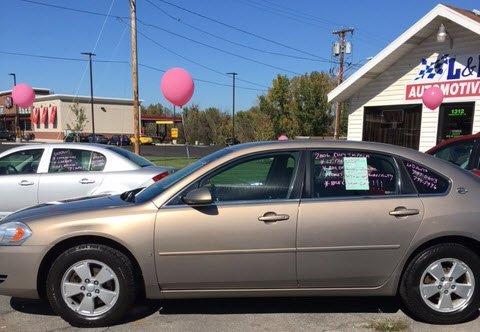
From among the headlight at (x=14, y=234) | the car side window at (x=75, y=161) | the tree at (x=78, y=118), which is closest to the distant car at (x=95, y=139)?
the tree at (x=78, y=118)

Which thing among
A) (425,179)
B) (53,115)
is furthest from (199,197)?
(53,115)

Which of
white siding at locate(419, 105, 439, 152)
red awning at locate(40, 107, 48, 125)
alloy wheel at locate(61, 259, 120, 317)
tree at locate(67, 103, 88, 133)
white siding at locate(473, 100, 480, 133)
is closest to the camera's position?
alloy wheel at locate(61, 259, 120, 317)

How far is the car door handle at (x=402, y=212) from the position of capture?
3.97 m

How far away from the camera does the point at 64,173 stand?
7285 mm

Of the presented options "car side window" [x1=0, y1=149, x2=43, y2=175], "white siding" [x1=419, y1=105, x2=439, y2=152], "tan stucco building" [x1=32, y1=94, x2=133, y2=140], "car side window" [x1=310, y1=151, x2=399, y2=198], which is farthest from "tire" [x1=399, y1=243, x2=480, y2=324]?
"tan stucco building" [x1=32, y1=94, x2=133, y2=140]

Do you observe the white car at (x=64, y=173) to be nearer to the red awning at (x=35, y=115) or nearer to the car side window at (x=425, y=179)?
the car side window at (x=425, y=179)

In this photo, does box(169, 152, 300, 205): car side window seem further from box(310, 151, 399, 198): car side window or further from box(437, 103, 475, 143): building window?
box(437, 103, 475, 143): building window

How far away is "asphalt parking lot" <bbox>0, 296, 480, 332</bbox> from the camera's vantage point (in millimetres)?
3996

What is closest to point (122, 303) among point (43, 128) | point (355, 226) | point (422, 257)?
point (355, 226)

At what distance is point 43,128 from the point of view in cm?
6819

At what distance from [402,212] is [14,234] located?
315 centimetres

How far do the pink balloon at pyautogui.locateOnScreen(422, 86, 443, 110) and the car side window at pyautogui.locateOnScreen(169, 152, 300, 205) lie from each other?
9944 mm

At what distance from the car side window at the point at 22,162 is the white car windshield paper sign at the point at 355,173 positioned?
5124 mm

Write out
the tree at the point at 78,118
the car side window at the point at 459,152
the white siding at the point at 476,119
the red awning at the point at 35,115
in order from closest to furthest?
1. the car side window at the point at 459,152
2. the white siding at the point at 476,119
3. the tree at the point at 78,118
4. the red awning at the point at 35,115
